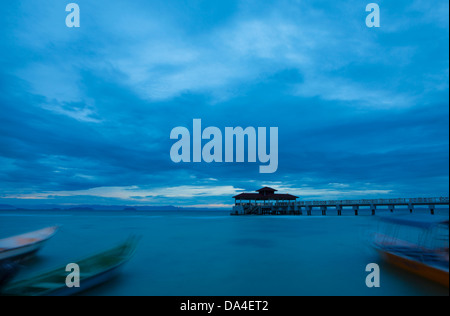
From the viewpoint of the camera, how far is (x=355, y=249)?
15.4 metres

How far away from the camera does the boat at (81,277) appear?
21.6 ft

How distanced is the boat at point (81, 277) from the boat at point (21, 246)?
10.9 feet

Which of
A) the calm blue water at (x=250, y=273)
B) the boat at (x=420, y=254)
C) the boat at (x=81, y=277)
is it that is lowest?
the calm blue water at (x=250, y=273)

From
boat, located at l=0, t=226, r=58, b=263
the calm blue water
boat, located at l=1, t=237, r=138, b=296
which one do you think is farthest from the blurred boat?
boat, located at l=0, t=226, r=58, b=263

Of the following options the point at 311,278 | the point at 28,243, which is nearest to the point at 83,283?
the point at 28,243

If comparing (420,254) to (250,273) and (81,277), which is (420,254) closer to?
(250,273)

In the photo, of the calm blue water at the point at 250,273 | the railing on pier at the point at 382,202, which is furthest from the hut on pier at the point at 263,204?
the calm blue water at the point at 250,273

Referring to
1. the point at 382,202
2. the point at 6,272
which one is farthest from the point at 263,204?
the point at 6,272

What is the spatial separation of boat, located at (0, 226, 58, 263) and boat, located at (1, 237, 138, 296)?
3331mm

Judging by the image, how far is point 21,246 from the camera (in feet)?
36.4

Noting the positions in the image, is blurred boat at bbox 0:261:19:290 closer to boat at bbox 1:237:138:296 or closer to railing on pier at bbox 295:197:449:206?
boat at bbox 1:237:138:296

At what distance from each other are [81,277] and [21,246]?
5620mm

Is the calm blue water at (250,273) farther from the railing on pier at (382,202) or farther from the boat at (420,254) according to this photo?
the railing on pier at (382,202)
